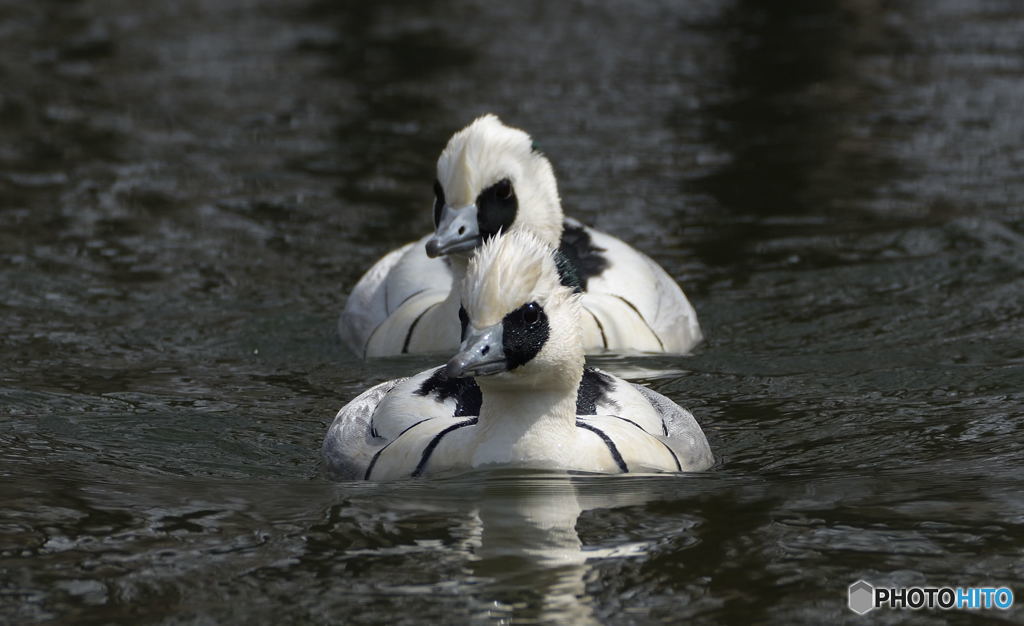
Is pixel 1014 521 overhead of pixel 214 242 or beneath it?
beneath

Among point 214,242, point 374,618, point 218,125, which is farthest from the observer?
point 218,125

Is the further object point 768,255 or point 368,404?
point 768,255

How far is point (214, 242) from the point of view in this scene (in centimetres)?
1210

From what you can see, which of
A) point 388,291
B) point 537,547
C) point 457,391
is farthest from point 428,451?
point 388,291

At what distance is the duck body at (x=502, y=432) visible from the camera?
6758 mm

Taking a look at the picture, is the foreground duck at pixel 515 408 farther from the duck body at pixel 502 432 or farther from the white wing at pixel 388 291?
the white wing at pixel 388 291

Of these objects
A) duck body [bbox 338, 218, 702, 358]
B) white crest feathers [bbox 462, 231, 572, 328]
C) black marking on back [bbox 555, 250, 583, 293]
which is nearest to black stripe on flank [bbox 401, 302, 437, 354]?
duck body [bbox 338, 218, 702, 358]

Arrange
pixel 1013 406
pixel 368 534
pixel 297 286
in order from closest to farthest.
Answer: pixel 368 534 → pixel 1013 406 → pixel 297 286

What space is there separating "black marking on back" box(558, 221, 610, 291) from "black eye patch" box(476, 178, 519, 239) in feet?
1.52

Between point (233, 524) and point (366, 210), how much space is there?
6486 mm

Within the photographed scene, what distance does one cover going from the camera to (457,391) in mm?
7469

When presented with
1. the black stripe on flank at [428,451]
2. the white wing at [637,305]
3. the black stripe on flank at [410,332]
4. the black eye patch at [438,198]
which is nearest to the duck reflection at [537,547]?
the black stripe on flank at [428,451]

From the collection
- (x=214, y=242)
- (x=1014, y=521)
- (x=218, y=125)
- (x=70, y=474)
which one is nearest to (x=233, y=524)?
(x=70, y=474)

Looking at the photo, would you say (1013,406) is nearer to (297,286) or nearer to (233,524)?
(233,524)
